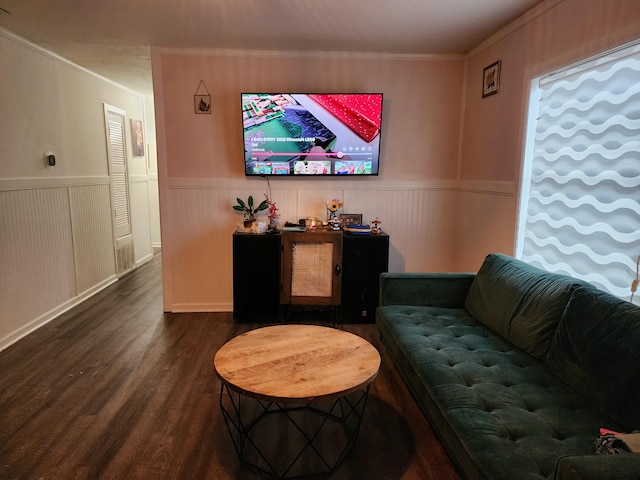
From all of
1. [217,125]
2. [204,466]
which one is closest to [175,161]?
[217,125]

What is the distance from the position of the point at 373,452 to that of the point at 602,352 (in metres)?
1.10

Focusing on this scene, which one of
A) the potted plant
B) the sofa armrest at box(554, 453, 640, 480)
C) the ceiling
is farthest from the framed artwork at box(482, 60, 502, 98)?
the sofa armrest at box(554, 453, 640, 480)

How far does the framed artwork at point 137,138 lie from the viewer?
17.5 ft

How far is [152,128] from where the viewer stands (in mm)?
6113

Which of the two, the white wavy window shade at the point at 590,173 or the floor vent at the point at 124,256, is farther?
the floor vent at the point at 124,256

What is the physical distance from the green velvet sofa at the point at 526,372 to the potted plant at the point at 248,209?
1.59m

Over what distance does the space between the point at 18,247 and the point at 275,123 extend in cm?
230

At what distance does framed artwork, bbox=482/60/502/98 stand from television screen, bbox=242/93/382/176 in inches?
33.9

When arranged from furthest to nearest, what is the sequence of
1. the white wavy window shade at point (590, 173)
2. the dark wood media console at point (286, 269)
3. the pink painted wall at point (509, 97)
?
the dark wood media console at point (286, 269) → the pink painted wall at point (509, 97) → the white wavy window shade at point (590, 173)

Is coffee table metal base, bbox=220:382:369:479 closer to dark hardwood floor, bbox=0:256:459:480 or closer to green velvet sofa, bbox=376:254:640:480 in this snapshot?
dark hardwood floor, bbox=0:256:459:480

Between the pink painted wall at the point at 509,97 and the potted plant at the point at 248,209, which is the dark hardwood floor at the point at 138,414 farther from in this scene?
the pink painted wall at the point at 509,97

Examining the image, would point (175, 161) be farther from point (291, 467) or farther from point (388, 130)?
point (291, 467)

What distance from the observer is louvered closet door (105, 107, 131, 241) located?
4711mm

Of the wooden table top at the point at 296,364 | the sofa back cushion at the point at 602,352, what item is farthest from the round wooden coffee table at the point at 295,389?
the sofa back cushion at the point at 602,352
